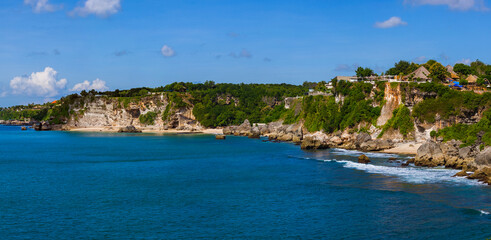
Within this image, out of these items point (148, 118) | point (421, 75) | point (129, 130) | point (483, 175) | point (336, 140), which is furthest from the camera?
point (148, 118)

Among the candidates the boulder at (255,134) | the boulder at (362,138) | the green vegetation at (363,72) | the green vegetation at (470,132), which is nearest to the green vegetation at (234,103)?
the boulder at (255,134)

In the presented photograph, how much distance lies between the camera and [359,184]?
3659 cm

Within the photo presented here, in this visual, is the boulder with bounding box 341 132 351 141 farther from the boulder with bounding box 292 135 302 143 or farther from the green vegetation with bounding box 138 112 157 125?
the green vegetation with bounding box 138 112 157 125

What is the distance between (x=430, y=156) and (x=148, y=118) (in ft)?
311

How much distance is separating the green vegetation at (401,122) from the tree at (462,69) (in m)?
27.1

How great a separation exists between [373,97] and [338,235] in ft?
174

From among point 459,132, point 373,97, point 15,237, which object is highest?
point 373,97

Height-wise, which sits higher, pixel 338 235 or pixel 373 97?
pixel 373 97

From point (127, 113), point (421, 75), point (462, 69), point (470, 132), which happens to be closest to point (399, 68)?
point (462, 69)

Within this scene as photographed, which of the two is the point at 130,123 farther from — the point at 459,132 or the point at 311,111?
the point at 459,132

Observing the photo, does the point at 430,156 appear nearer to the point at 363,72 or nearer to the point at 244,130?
the point at 363,72

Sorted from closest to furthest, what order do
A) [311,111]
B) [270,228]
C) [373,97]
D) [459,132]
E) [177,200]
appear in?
[270,228], [177,200], [459,132], [373,97], [311,111]

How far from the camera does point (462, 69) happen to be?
279 feet

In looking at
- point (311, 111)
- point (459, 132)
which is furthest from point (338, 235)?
point (311, 111)
